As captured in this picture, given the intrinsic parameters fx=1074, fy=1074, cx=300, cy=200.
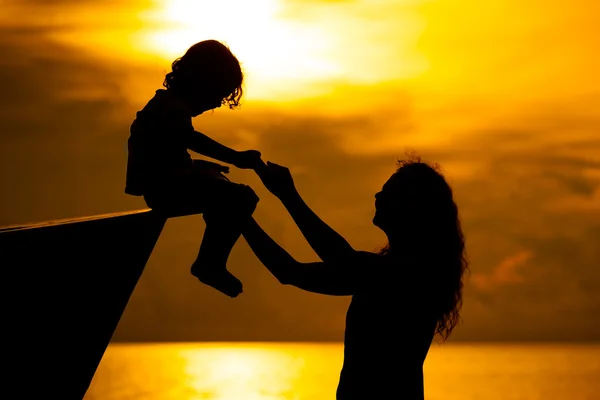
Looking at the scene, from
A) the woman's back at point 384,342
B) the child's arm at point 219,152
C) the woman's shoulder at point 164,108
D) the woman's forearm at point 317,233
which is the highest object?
the woman's shoulder at point 164,108

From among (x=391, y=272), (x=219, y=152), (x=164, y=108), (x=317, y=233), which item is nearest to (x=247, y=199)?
(x=219, y=152)

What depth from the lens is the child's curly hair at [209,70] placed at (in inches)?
263

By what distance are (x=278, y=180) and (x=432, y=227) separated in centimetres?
93

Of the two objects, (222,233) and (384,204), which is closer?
(384,204)

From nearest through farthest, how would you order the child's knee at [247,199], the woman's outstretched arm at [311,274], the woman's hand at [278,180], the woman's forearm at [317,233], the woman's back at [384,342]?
1. the woman's back at [384,342]
2. the woman's outstretched arm at [311,274]
3. the woman's forearm at [317,233]
4. the woman's hand at [278,180]
5. the child's knee at [247,199]

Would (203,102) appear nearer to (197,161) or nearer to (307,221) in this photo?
(197,161)

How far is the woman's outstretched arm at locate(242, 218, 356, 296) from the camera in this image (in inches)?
227

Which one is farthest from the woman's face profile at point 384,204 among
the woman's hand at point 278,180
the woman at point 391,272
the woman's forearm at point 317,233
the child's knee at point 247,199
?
the child's knee at point 247,199

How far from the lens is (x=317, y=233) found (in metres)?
6.00

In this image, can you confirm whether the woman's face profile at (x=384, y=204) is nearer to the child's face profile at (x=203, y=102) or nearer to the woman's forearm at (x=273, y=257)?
the woman's forearm at (x=273, y=257)

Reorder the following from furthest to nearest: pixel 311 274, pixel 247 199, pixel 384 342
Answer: pixel 247 199, pixel 311 274, pixel 384 342

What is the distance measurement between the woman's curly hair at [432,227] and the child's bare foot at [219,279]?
104cm

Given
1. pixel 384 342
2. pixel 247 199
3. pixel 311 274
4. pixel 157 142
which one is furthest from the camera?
pixel 157 142

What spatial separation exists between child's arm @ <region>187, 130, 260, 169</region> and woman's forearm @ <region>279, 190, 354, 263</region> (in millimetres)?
538
